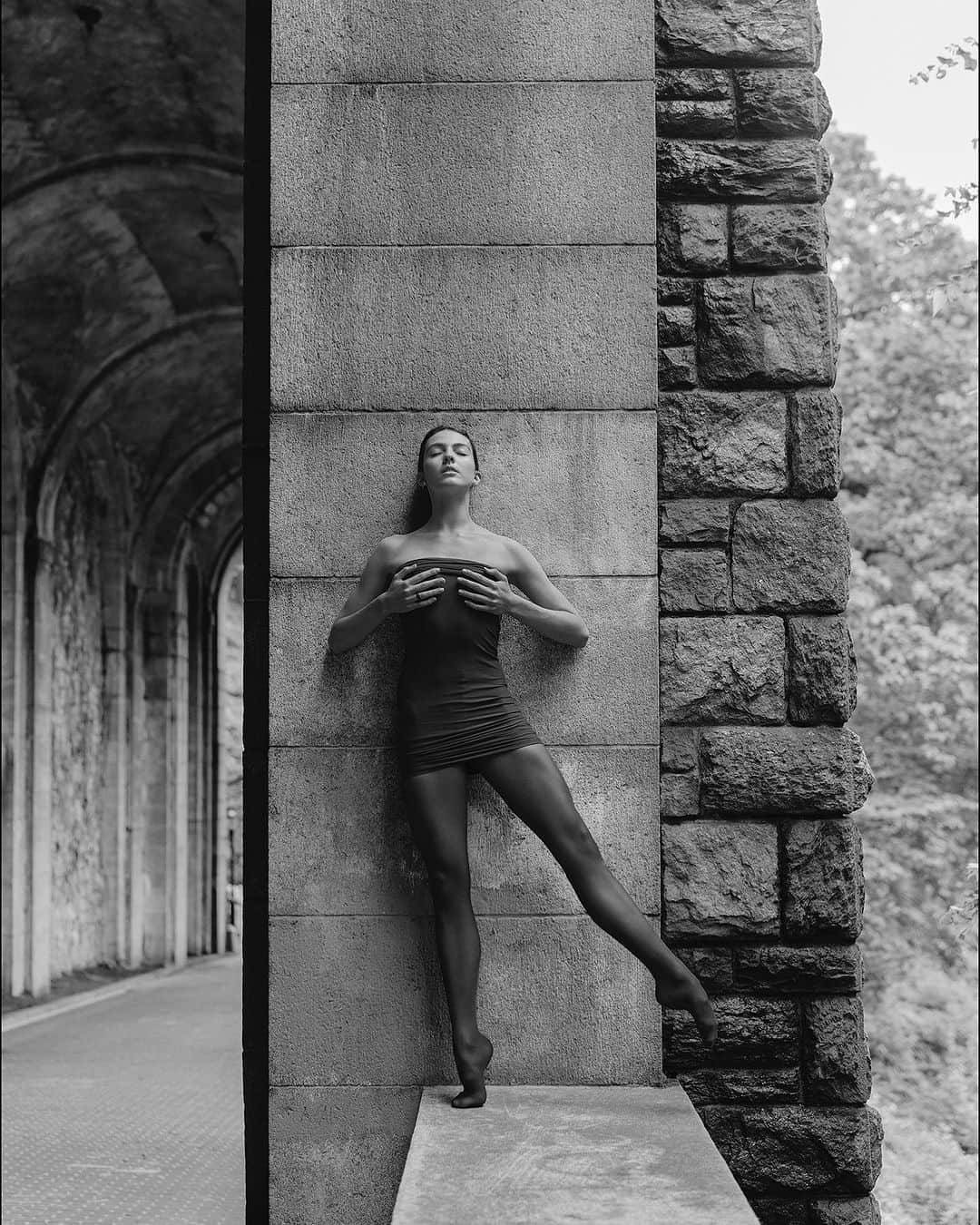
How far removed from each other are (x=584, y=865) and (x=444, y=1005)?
0.76 metres

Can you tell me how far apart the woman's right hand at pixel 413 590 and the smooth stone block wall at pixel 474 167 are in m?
1.31

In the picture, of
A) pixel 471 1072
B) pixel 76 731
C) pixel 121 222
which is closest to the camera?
pixel 471 1072

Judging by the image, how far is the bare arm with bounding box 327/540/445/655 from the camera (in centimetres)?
507

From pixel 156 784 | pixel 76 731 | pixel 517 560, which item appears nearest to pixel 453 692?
pixel 517 560

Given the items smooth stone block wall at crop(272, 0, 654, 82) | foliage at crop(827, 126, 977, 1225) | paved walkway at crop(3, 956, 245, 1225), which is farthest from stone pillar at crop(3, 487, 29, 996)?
smooth stone block wall at crop(272, 0, 654, 82)

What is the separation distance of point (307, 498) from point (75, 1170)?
578 centimetres

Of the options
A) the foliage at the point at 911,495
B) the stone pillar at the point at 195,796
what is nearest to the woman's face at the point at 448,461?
the foliage at the point at 911,495

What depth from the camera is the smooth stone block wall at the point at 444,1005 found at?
5.21m

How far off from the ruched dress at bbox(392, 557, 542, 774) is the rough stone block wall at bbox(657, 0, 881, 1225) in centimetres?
67

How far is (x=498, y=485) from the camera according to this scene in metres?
5.41

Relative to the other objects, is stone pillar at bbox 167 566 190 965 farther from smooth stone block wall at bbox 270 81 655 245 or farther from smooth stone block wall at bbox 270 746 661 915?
smooth stone block wall at bbox 270 81 655 245

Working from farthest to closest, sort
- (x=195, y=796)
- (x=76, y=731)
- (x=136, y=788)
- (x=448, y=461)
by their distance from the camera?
(x=195, y=796) → (x=136, y=788) → (x=76, y=731) → (x=448, y=461)

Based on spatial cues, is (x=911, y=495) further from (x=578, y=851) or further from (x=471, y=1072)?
(x=471, y=1072)

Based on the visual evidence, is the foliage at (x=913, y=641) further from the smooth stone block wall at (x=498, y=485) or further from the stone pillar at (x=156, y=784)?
the stone pillar at (x=156, y=784)
